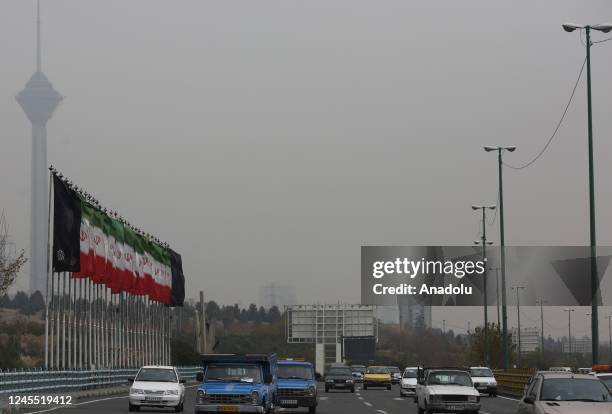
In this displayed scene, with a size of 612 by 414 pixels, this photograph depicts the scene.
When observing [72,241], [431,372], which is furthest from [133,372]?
[431,372]

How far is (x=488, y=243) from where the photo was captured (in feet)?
304

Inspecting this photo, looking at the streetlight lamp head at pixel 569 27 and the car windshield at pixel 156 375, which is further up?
the streetlight lamp head at pixel 569 27

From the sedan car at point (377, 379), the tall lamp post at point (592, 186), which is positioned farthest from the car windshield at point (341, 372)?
the tall lamp post at point (592, 186)

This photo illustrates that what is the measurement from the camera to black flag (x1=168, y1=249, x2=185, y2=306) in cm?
9744

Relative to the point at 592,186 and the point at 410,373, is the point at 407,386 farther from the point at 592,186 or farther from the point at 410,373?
the point at 592,186

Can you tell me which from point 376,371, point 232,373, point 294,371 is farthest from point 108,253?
point 232,373

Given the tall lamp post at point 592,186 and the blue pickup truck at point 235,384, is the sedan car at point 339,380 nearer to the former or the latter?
the tall lamp post at point 592,186

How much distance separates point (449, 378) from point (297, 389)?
5303 mm

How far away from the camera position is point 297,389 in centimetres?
3997

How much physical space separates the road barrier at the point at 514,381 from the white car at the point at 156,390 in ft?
71.3

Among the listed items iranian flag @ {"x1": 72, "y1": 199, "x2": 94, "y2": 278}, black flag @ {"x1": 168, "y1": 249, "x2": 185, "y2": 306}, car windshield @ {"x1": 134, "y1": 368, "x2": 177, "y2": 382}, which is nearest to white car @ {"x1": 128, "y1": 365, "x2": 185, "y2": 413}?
car windshield @ {"x1": 134, "y1": 368, "x2": 177, "y2": 382}

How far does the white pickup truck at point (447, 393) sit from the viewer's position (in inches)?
1420

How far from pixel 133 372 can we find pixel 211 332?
4132 centimetres

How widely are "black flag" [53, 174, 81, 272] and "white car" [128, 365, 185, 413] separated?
646 inches
